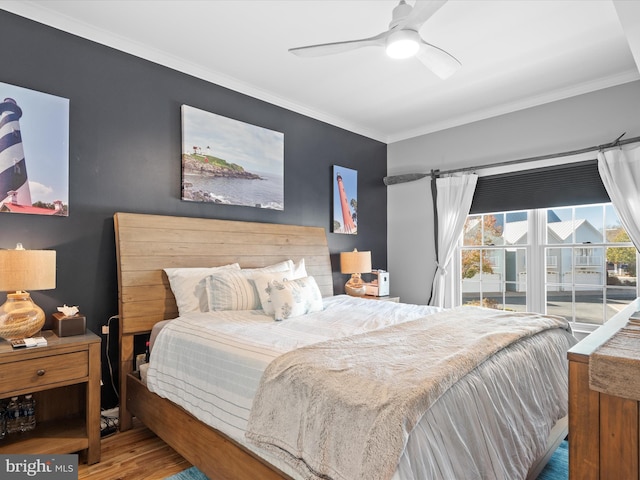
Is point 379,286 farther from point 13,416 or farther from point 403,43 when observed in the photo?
point 13,416

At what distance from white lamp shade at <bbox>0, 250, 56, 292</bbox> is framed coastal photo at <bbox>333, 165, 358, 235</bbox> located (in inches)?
112

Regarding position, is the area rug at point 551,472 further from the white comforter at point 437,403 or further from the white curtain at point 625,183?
the white curtain at point 625,183

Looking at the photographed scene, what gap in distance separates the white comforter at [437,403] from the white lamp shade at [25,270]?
2.34ft

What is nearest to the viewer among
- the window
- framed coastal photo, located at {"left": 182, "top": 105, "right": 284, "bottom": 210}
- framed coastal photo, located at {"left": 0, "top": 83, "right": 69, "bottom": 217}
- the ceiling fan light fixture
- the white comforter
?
the white comforter

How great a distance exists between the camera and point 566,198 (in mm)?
3703

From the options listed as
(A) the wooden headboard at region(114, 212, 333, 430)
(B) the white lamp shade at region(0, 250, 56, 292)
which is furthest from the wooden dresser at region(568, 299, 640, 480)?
(A) the wooden headboard at region(114, 212, 333, 430)

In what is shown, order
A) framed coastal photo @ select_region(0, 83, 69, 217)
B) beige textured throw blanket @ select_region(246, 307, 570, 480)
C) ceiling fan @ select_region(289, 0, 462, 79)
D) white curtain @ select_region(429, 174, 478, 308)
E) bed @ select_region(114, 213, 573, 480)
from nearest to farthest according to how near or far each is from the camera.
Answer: beige textured throw blanket @ select_region(246, 307, 570, 480) → bed @ select_region(114, 213, 573, 480) → ceiling fan @ select_region(289, 0, 462, 79) → framed coastal photo @ select_region(0, 83, 69, 217) → white curtain @ select_region(429, 174, 478, 308)

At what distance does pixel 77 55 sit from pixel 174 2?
0.81 metres

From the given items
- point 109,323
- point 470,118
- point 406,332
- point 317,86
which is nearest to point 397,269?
point 470,118

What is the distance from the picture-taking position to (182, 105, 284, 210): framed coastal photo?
3.15 metres

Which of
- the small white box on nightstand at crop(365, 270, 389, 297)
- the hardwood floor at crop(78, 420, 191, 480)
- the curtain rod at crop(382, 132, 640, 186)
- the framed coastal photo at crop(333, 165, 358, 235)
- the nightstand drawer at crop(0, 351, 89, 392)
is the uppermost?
the curtain rod at crop(382, 132, 640, 186)

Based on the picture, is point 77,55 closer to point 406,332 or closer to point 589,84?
point 406,332

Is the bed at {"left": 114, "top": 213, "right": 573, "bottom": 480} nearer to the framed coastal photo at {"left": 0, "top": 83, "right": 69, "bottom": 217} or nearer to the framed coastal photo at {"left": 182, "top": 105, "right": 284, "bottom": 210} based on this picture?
the framed coastal photo at {"left": 182, "top": 105, "right": 284, "bottom": 210}

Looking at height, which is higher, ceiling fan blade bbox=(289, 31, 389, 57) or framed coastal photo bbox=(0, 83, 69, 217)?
ceiling fan blade bbox=(289, 31, 389, 57)
